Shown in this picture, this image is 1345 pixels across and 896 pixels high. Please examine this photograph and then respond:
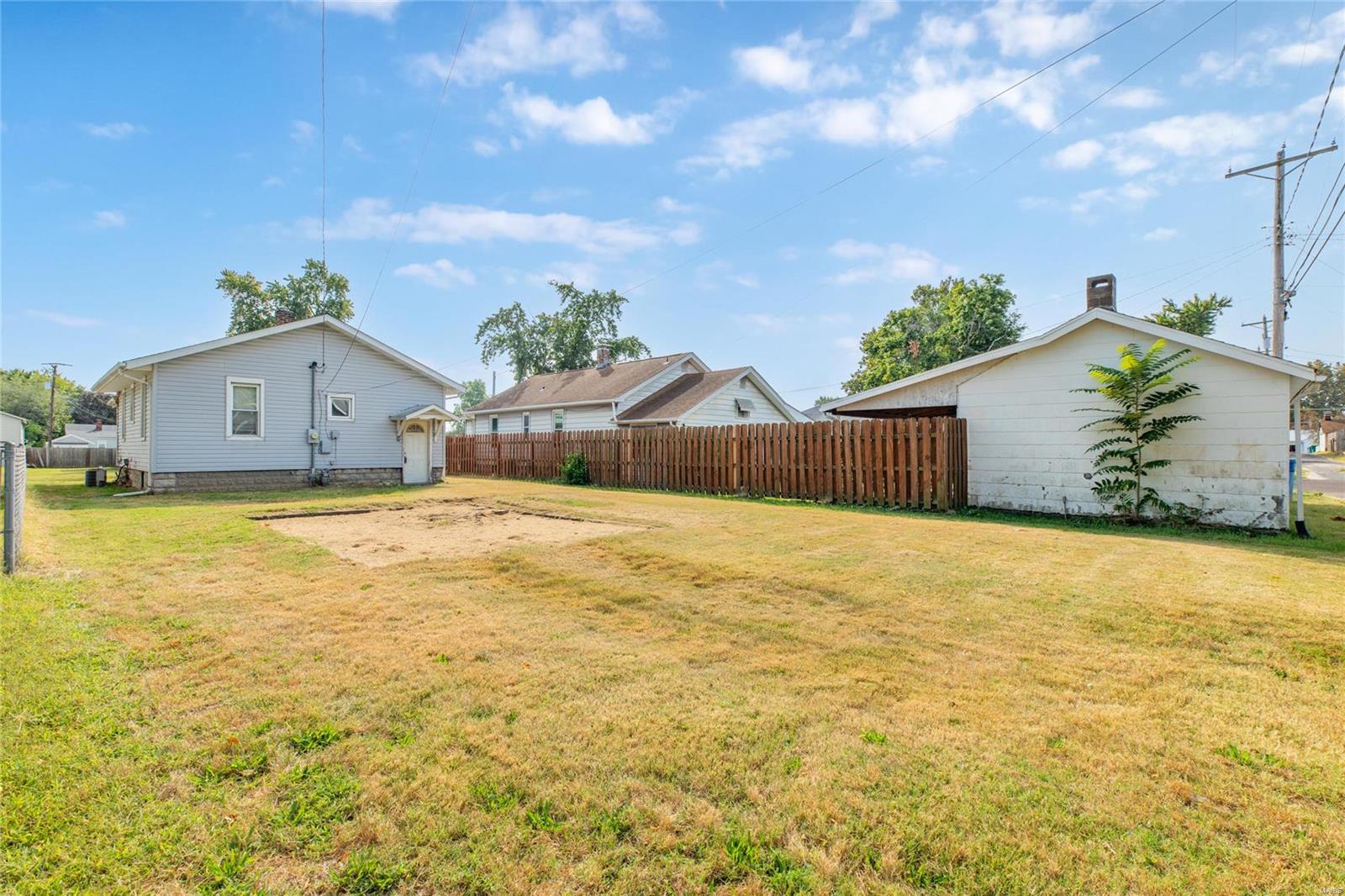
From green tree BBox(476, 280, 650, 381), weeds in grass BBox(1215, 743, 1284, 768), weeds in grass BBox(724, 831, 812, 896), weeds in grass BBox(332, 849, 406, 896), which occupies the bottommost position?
weeds in grass BBox(1215, 743, 1284, 768)

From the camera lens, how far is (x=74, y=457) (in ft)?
109

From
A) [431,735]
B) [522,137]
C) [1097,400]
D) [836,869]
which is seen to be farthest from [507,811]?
[522,137]

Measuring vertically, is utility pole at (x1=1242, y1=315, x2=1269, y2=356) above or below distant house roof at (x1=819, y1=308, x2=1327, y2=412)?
above

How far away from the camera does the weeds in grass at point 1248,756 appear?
2.41 meters

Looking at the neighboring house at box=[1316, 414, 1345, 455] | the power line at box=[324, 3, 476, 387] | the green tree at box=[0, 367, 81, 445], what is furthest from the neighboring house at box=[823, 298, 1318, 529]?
the neighboring house at box=[1316, 414, 1345, 455]

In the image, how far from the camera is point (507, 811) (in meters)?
2.03

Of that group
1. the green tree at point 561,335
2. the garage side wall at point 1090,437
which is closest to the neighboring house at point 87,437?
the green tree at point 561,335

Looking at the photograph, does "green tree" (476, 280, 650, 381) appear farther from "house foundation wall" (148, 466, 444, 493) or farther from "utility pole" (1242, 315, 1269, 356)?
"utility pole" (1242, 315, 1269, 356)

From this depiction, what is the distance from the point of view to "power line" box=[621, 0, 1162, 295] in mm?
9711

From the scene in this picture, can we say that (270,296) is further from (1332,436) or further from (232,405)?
(1332,436)

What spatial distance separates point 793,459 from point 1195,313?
2728 cm

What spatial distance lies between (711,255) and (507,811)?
20.0 meters

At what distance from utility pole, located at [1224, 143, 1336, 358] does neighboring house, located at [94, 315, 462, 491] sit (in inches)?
954

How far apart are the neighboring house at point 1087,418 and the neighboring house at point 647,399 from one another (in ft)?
31.5
